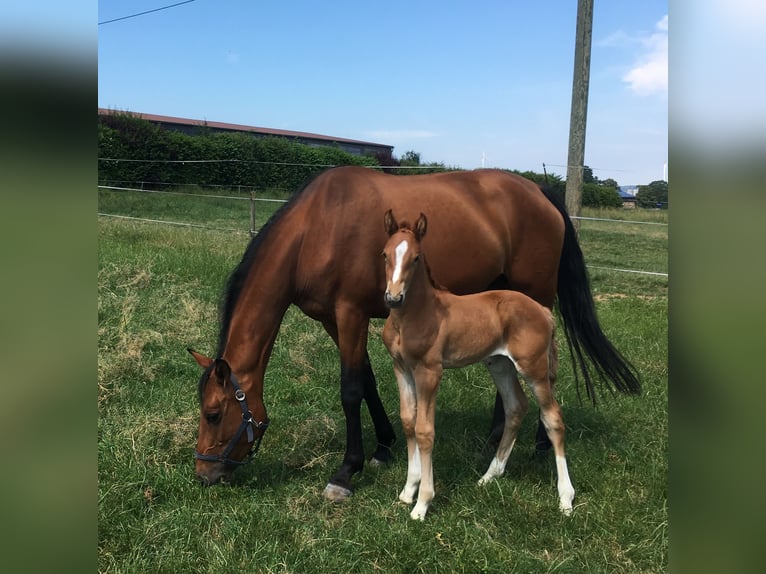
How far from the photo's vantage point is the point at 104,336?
18.4 feet

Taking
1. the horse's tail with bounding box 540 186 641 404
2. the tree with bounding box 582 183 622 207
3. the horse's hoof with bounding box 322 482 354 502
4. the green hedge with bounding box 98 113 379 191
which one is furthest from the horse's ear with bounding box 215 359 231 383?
the tree with bounding box 582 183 622 207

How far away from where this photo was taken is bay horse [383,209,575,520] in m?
2.97

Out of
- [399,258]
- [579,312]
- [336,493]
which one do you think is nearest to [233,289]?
[399,258]

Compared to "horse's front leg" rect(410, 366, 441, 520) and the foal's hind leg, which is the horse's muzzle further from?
the foal's hind leg

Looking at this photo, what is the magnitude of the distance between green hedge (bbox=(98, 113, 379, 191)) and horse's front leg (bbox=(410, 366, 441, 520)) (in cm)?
1506

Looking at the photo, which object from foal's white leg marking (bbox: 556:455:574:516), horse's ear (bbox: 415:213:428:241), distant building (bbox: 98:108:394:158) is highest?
distant building (bbox: 98:108:394:158)

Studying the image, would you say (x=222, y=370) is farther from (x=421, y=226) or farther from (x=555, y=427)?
(x=555, y=427)

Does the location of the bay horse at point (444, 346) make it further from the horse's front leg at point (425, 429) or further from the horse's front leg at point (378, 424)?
the horse's front leg at point (378, 424)

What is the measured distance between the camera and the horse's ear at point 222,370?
309 centimetres

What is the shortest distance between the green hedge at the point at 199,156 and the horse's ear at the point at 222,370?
14789 mm

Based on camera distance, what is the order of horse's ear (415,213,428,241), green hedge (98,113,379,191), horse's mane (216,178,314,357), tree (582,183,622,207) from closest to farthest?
horse's ear (415,213,428,241)
horse's mane (216,178,314,357)
green hedge (98,113,379,191)
tree (582,183,622,207)

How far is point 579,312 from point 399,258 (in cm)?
223

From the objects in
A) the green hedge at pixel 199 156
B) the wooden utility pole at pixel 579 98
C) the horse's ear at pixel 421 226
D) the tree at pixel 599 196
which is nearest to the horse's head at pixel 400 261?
the horse's ear at pixel 421 226

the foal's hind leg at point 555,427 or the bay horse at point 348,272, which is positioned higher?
the bay horse at point 348,272
